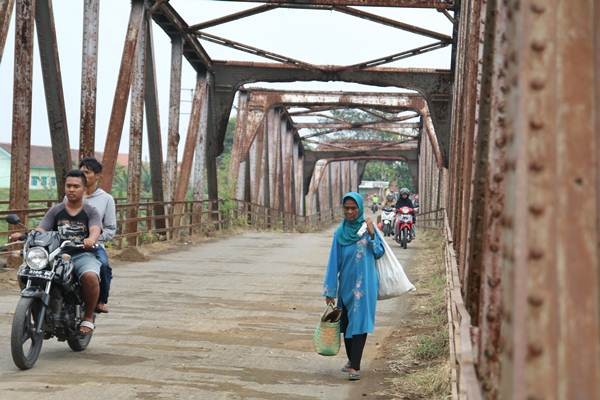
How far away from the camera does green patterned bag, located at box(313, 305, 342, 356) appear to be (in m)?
6.26

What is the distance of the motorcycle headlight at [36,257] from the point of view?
19.9 feet

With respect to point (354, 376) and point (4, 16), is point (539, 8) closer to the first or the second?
point (354, 376)

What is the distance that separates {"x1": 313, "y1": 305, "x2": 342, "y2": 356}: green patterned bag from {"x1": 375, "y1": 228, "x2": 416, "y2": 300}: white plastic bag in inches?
18.4

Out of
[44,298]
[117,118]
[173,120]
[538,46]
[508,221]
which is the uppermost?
[173,120]

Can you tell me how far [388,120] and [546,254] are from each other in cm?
3071

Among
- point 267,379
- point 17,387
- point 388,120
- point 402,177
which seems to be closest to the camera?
point 17,387

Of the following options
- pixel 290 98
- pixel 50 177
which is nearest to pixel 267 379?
pixel 290 98

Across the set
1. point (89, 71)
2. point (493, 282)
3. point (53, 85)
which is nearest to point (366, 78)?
point (89, 71)

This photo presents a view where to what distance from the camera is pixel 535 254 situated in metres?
Result: 1.35

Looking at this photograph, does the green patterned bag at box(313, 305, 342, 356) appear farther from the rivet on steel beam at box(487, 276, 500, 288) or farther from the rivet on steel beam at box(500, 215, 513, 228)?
the rivet on steel beam at box(500, 215, 513, 228)

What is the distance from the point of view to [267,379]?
5.82 metres

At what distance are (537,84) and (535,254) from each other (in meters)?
0.25

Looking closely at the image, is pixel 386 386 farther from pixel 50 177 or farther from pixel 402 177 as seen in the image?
pixel 402 177

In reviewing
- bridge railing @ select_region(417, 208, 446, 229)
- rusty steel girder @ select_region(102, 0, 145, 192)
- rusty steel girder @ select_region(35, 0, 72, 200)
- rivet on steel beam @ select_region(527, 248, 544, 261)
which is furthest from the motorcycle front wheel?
bridge railing @ select_region(417, 208, 446, 229)
